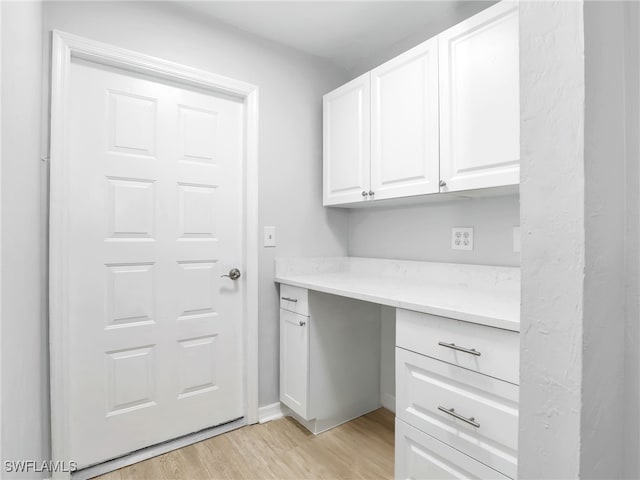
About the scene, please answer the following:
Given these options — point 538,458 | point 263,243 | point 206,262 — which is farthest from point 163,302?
point 538,458

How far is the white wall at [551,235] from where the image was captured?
1.55ft

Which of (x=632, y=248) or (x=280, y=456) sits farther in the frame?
(x=280, y=456)

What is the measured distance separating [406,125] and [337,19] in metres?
0.75

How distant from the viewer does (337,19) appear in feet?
6.25

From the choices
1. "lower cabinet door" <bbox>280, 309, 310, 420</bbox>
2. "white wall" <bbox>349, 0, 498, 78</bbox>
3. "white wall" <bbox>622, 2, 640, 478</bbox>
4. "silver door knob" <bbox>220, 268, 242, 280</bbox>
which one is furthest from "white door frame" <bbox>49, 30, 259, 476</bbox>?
"white wall" <bbox>622, 2, 640, 478</bbox>

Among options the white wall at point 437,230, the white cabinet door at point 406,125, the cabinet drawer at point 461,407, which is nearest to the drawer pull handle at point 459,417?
the cabinet drawer at point 461,407

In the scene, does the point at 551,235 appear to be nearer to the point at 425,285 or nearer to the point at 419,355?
the point at 419,355

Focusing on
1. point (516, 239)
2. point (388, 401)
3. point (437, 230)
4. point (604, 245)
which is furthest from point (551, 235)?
point (388, 401)

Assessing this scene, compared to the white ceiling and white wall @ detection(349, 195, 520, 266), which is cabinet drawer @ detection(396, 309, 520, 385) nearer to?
white wall @ detection(349, 195, 520, 266)

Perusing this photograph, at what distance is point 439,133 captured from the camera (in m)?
1.55

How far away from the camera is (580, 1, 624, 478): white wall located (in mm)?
466

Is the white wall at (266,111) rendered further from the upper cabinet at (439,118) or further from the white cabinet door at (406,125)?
the white cabinet door at (406,125)

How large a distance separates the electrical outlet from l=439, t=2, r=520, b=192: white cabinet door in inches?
14.4

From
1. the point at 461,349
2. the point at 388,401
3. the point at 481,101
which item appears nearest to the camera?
the point at 461,349
